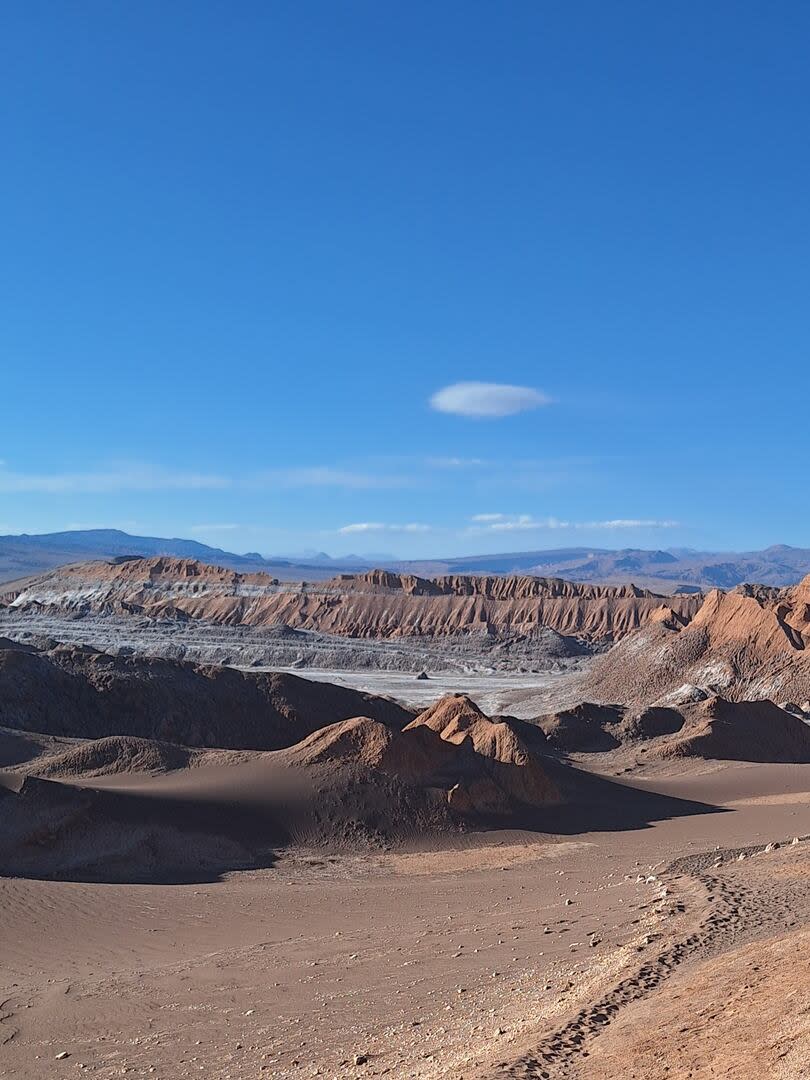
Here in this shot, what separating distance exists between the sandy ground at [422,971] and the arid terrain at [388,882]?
50 millimetres

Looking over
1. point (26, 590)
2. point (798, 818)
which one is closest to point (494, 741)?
point (798, 818)

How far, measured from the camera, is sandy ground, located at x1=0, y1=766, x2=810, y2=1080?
9.60 metres

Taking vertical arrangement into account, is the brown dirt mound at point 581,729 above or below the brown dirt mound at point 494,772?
below

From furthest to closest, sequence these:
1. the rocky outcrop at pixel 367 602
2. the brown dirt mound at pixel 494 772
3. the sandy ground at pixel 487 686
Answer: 1. the rocky outcrop at pixel 367 602
2. the sandy ground at pixel 487 686
3. the brown dirt mound at pixel 494 772

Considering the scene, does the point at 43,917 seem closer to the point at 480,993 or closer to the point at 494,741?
the point at 480,993

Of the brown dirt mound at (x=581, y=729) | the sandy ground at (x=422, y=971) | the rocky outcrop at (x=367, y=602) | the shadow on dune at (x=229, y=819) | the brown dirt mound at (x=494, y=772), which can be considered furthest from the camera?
the rocky outcrop at (x=367, y=602)

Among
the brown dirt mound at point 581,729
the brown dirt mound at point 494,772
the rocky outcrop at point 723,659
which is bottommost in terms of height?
the brown dirt mound at point 581,729

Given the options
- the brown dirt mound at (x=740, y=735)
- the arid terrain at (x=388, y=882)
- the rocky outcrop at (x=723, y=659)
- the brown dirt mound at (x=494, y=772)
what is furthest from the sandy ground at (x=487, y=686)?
the brown dirt mound at (x=494, y=772)

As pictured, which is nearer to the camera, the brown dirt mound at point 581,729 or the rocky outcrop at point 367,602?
the brown dirt mound at point 581,729

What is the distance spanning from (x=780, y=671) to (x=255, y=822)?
38629 mm

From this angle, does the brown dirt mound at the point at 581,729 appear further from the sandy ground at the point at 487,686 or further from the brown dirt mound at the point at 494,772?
the brown dirt mound at the point at 494,772

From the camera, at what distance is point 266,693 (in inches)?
1774

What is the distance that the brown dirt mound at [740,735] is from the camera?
4050 centimetres

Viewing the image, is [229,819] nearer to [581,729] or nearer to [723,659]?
[581,729]
